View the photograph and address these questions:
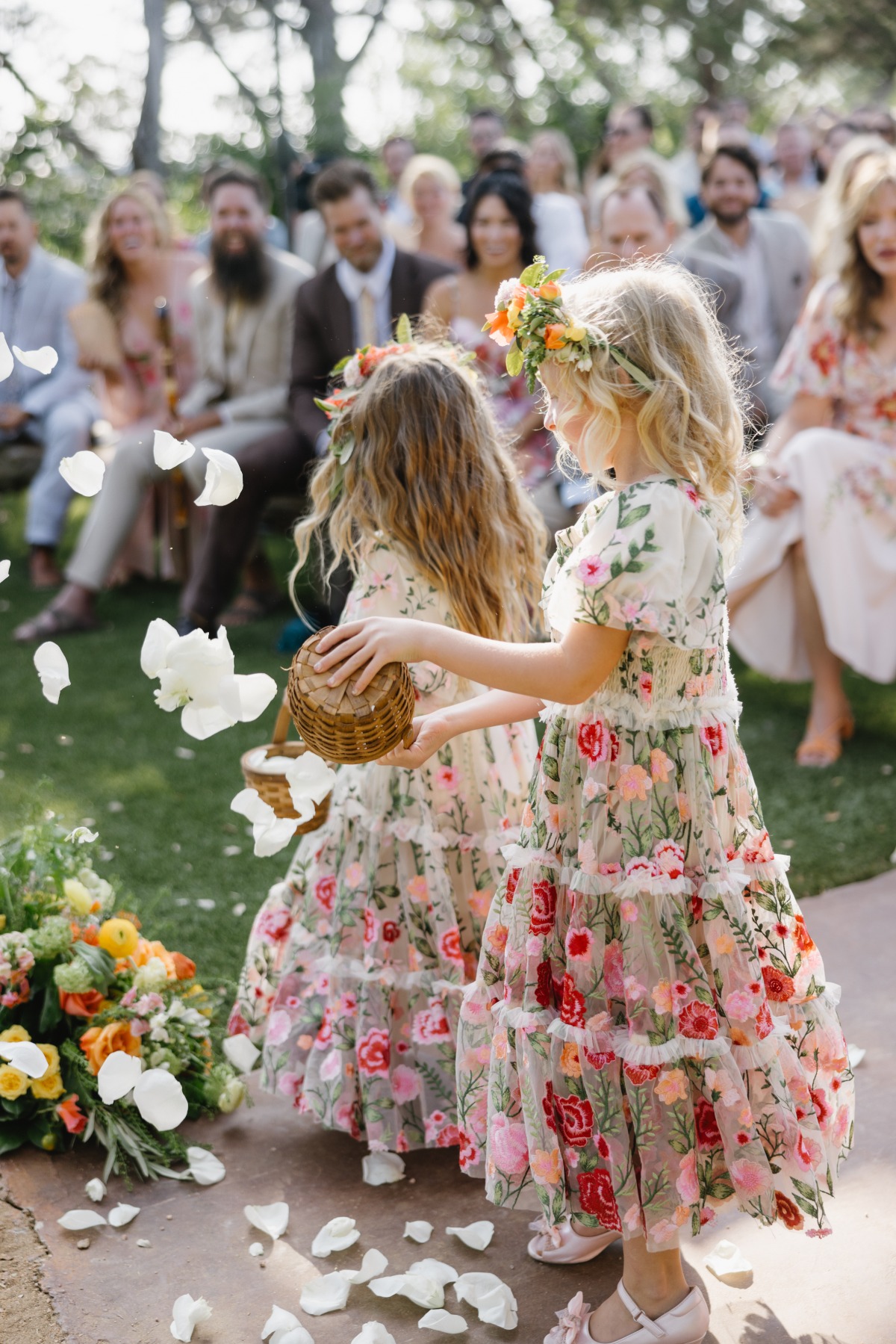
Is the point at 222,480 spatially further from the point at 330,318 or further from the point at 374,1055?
the point at 330,318

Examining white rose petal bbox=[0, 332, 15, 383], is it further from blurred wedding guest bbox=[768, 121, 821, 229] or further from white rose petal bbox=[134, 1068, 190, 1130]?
blurred wedding guest bbox=[768, 121, 821, 229]

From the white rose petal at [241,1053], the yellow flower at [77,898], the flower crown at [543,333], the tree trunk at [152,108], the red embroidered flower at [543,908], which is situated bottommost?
the white rose petal at [241,1053]

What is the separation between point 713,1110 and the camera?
184cm

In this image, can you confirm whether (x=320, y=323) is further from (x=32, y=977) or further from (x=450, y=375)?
(x=32, y=977)

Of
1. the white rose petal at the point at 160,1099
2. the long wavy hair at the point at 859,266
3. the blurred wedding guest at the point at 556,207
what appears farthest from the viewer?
the blurred wedding guest at the point at 556,207

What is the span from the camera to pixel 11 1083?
2.36 meters

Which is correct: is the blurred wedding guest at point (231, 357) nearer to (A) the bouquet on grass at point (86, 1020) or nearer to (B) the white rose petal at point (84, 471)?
(A) the bouquet on grass at point (86, 1020)

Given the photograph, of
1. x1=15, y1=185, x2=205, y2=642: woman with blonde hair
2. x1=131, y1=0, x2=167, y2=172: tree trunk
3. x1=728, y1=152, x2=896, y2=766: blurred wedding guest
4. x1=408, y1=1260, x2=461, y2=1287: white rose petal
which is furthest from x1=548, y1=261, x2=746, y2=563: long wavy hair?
x1=131, y1=0, x2=167, y2=172: tree trunk

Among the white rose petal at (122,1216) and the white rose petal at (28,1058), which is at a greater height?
the white rose petal at (28,1058)

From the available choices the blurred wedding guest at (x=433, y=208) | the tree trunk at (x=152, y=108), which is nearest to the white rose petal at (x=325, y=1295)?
the blurred wedding guest at (x=433, y=208)

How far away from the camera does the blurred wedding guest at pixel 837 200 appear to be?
430 centimetres

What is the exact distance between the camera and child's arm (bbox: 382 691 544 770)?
6.63 ft

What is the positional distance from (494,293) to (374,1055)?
380 cm

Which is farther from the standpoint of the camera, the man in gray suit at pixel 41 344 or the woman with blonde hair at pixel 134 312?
the man in gray suit at pixel 41 344
